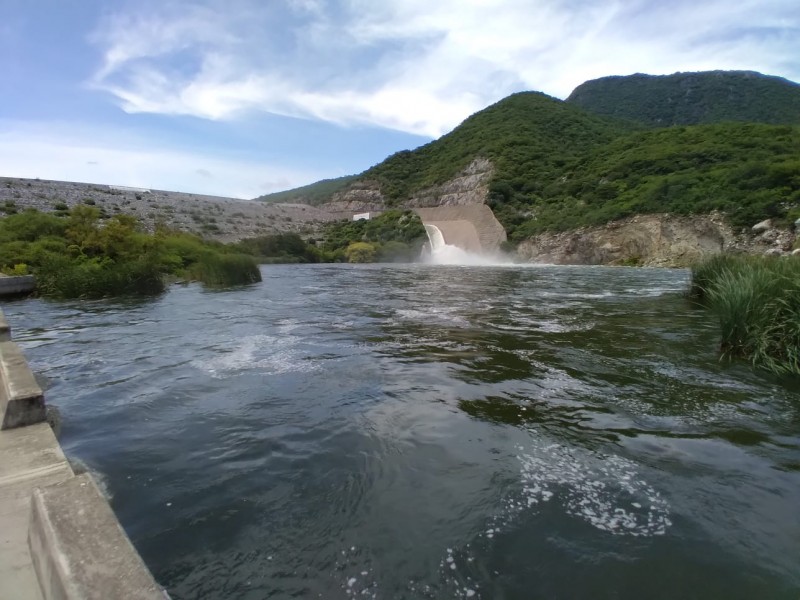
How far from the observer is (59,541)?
6.38 ft

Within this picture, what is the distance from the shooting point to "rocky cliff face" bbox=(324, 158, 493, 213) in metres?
75.7

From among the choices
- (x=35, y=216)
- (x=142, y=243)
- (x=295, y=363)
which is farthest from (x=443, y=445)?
(x=35, y=216)

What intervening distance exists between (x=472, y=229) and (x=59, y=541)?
190 feet

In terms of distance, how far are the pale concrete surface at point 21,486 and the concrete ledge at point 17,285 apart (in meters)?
16.0

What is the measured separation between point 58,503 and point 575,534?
123 inches

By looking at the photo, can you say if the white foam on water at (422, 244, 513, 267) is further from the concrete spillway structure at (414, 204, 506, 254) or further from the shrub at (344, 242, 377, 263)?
the shrub at (344, 242, 377, 263)

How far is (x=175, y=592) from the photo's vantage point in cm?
265

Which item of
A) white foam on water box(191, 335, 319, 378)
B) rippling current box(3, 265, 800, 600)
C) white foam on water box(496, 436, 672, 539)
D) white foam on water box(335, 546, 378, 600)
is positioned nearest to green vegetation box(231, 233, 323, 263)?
white foam on water box(191, 335, 319, 378)

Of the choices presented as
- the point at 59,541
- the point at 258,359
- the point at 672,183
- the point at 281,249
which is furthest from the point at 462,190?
the point at 59,541

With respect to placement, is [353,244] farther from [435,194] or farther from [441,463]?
[441,463]

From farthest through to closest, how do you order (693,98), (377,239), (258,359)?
(693,98)
(377,239)
(258,359)

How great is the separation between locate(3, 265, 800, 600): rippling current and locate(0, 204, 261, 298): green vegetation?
8.15 metres

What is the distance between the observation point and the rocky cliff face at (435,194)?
75.7 meters

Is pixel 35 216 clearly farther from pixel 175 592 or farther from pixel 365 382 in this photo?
pixel 175 592
